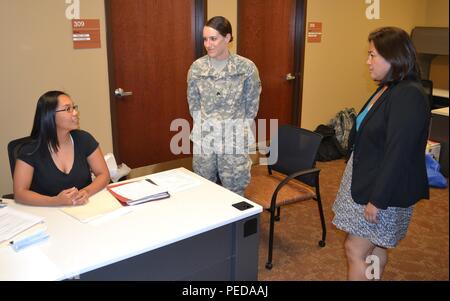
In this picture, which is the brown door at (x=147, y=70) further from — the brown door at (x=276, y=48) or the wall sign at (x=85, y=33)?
the brown door at (x=276, y=48)

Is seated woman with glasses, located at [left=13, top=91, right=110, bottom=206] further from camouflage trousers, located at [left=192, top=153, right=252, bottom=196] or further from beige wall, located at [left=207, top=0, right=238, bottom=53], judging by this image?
beige wall, located at [left=207, top=0, right=238, bottom=53]

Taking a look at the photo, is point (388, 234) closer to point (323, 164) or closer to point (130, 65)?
point (130, 65)

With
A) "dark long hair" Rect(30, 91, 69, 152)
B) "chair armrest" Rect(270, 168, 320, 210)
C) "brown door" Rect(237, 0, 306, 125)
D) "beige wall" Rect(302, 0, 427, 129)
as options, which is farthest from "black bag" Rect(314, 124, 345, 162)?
"dark long hair" Rect(30, 91, 69, 152)

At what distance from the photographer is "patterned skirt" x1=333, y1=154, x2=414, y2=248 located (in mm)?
1790

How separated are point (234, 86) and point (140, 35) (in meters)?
1.34

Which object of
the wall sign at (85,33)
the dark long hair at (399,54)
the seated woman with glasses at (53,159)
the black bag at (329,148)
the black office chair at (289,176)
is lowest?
the black bag at (329,148)

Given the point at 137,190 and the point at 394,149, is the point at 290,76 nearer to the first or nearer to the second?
the point at 137,190

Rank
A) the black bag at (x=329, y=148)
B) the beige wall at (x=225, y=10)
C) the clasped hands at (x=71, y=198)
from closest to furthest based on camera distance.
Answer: the clasped hands at (x=71, y=198), the beige wall at (x=225, y=10), the black bag at (x=329, y=148)

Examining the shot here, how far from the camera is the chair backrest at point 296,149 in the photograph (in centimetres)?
279

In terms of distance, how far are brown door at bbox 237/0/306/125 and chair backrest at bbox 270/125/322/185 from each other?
1.54m

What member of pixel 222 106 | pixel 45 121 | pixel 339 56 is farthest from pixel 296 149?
pixel 339 56

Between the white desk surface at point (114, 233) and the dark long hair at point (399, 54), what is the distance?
83cm

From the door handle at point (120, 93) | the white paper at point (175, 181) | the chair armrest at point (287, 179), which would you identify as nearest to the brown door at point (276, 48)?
the door handle at point (120, 93)

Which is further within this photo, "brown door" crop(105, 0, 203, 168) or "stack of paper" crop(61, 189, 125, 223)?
"brown door" crop(105, 0, 203, 168)
